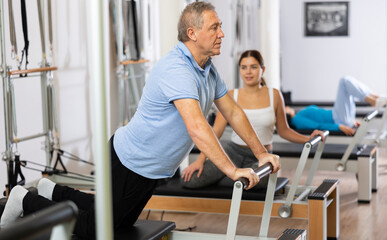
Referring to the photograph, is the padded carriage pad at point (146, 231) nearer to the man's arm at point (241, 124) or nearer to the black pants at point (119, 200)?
the black pants at point (119, 200)

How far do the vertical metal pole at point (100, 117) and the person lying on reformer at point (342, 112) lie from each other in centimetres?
460

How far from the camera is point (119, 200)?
2.48 meters

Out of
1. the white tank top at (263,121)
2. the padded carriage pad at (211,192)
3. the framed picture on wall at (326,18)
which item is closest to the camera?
the padded carriage pad at (211,192)

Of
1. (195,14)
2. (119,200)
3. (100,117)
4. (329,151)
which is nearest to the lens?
(100,117)

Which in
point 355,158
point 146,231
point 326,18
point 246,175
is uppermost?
point 326,18

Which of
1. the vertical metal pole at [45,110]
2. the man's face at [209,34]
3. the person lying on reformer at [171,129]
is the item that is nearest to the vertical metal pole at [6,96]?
the vertical metal pole at [45,110]

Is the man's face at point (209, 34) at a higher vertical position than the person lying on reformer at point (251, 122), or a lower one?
A: higher

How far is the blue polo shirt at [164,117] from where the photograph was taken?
7.23 feet

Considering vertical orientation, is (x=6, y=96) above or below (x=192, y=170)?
above

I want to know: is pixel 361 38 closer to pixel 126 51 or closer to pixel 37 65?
pixel 126 51

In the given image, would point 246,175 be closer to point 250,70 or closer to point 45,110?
point 250,70

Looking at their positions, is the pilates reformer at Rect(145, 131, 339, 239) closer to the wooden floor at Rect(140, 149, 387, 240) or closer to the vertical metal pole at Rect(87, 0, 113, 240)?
the wooden floor at Rect(140, 149, 387, 240)

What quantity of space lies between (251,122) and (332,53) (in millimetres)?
5598

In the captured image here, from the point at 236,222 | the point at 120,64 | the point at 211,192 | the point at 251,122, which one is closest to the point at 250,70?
the point at 251,122
